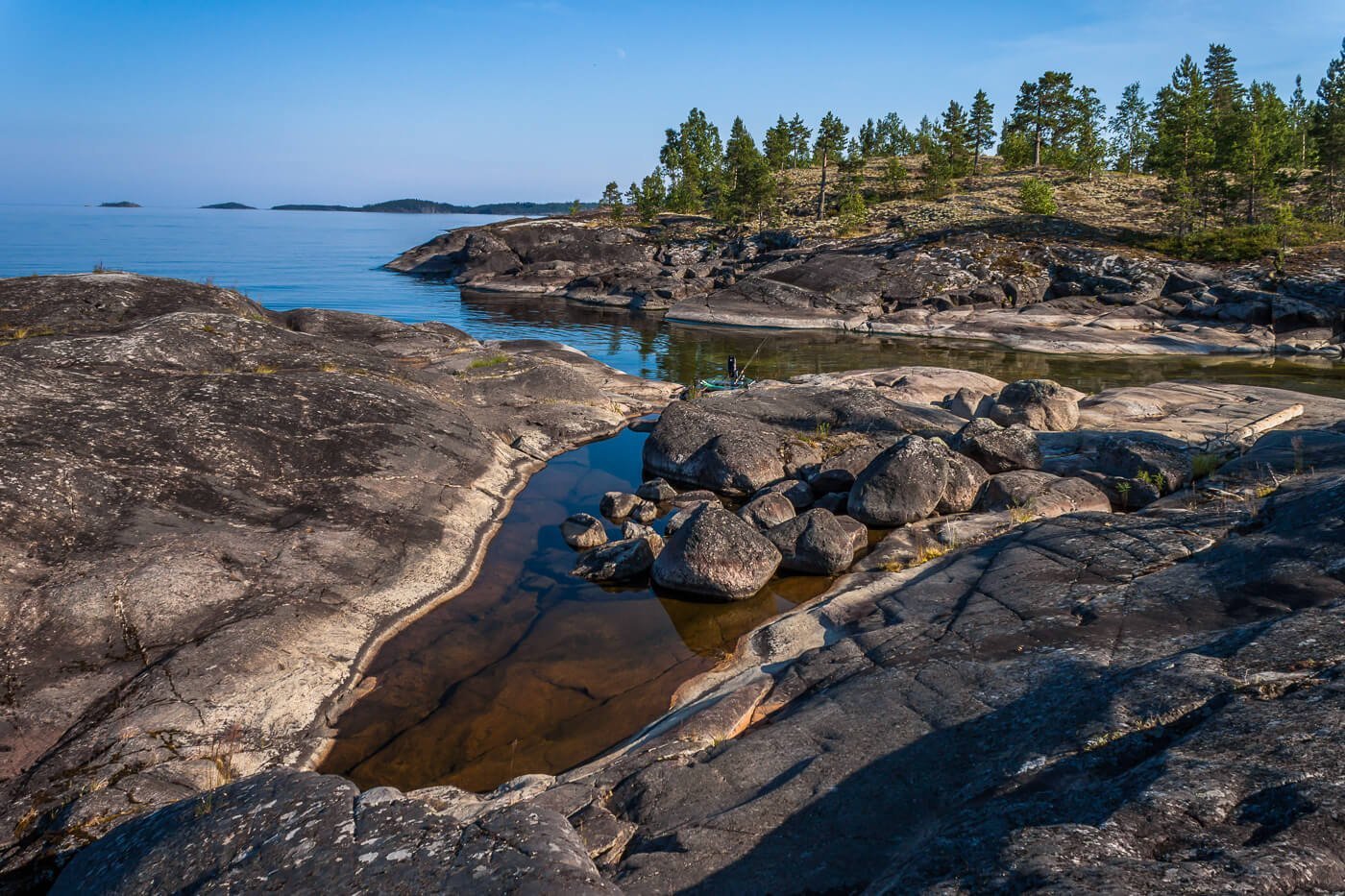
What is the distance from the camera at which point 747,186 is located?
93938 millimetres

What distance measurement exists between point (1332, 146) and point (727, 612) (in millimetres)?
88118

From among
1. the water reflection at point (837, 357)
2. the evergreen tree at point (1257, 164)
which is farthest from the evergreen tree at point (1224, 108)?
the water reflection at point (837, 357)

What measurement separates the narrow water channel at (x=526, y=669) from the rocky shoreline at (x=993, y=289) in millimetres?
43809

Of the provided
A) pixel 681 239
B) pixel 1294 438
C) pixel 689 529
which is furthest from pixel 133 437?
pixel 681 239

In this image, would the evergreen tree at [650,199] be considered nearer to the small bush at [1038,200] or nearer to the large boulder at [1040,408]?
the small bush at [1038,200]

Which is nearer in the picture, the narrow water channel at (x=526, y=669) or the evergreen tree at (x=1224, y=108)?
the narrow water channel at (x=526, y=669)

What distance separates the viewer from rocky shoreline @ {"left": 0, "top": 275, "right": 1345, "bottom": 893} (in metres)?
5.70

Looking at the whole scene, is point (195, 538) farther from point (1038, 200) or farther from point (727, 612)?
point (1038, 200)

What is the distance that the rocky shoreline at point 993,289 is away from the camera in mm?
49781

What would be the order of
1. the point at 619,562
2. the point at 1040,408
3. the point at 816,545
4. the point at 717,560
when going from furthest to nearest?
the point at 1040,408
the point at 619,562
the point at 816,545
the point at 717,560

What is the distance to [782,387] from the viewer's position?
1202 inches

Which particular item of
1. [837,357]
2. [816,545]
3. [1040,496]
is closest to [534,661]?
[816,545]

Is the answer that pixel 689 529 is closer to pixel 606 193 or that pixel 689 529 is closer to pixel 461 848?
pixel 461 848

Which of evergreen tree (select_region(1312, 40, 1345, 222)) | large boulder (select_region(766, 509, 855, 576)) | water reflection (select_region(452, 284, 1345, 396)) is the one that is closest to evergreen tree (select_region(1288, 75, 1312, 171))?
Result: evergreen tree (select_region(1312, 40, 1345, 222))
